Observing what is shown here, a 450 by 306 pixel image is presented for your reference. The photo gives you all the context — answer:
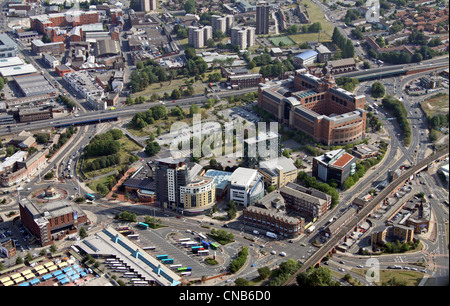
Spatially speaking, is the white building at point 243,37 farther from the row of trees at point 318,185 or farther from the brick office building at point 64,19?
the row of trees at point 318,185

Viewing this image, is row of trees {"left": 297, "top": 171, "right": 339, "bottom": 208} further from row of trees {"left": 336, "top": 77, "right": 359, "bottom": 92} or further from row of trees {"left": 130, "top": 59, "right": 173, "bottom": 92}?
row of trees {"left": 130, "top": 59, "right": 173, "bottom": 92}

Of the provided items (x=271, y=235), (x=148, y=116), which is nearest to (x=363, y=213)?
(x=271, y=235)

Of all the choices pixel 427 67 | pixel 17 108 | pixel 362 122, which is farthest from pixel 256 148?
pixel 427 67

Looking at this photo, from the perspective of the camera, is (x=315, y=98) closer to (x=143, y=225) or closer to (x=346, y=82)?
(x=346, y=82)

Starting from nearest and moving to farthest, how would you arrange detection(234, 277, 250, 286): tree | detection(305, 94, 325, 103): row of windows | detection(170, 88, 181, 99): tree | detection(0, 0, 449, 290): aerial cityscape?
detection(234, 277, 250, 286): tree < detection(0, 0, 449, 290): aerial cityscape < detection(305, 94, 325, 103): row of windows < detection(170, 88, 181, 99): tree

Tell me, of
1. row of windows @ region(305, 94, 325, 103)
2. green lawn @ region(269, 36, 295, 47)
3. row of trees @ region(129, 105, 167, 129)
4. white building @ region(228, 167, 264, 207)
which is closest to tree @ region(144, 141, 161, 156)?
row of trees @ region(129, 105, 167, 129)
